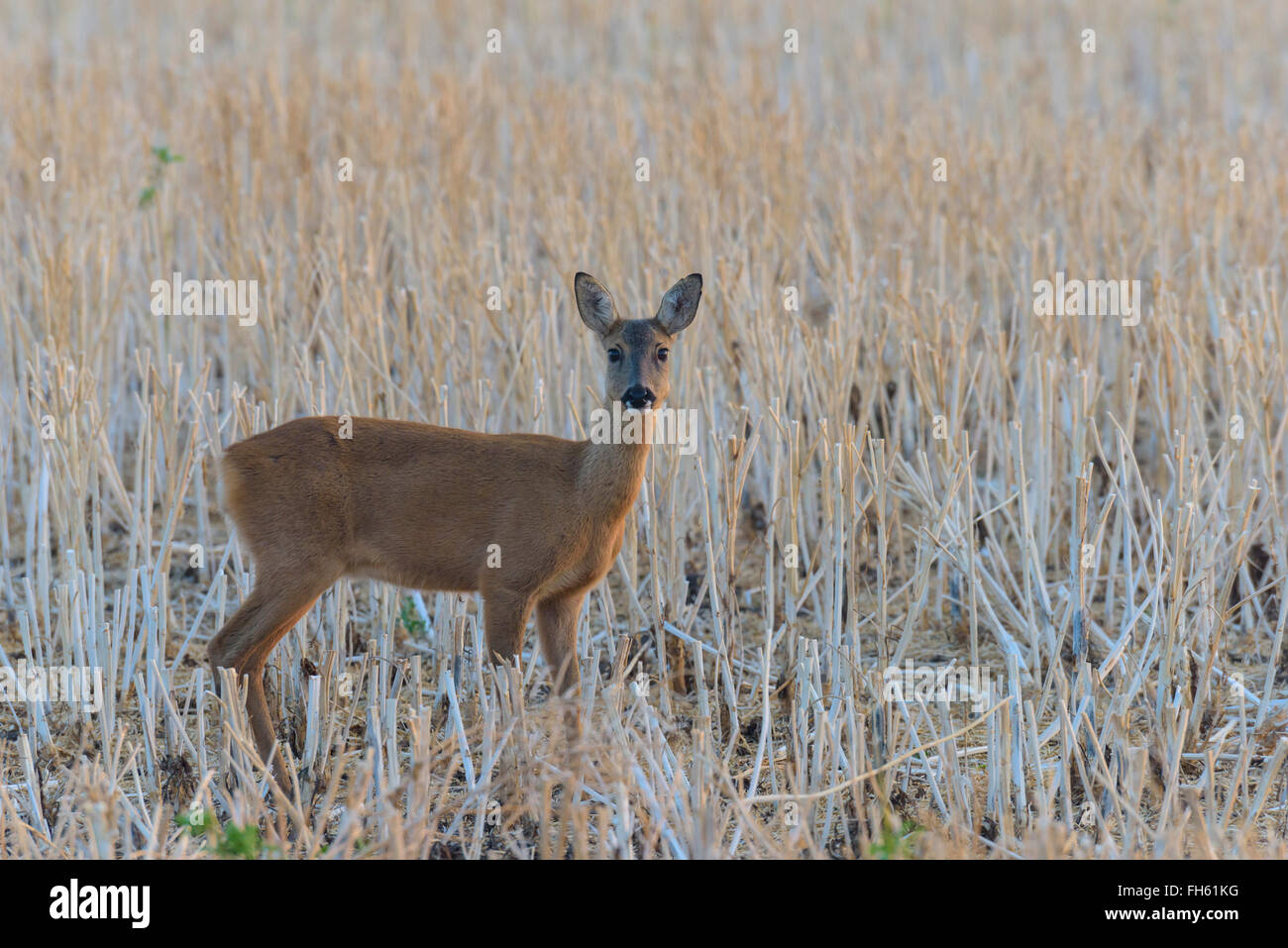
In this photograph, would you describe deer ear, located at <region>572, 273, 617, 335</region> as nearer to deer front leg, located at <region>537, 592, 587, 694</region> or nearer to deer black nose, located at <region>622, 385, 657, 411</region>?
deer black nose, located at <region>622, 385, 657, 411</region>

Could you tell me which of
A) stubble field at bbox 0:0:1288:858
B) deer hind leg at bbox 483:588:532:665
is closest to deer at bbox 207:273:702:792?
deer hind leg at bbox 483:588:532:665

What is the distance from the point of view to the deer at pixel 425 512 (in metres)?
4.58

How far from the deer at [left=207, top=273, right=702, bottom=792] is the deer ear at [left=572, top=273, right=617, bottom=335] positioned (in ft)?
0.10

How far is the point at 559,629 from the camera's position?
4.86m

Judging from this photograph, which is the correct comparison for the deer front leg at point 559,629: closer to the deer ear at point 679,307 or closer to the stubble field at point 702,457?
the stubble field at point 702,457

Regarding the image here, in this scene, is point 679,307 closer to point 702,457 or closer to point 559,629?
point 702,457

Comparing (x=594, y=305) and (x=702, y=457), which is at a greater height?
(x=594, y=305)

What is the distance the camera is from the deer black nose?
448 centimetres

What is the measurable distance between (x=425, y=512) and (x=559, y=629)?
1.87 ft

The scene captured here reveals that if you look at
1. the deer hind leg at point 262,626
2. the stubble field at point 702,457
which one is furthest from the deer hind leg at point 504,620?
the deer hind leg at point 262,626

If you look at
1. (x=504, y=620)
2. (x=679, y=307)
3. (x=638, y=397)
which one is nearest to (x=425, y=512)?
(x=504, y=620)

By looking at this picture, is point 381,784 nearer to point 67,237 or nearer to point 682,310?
point 682,310

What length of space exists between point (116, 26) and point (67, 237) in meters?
8.33
